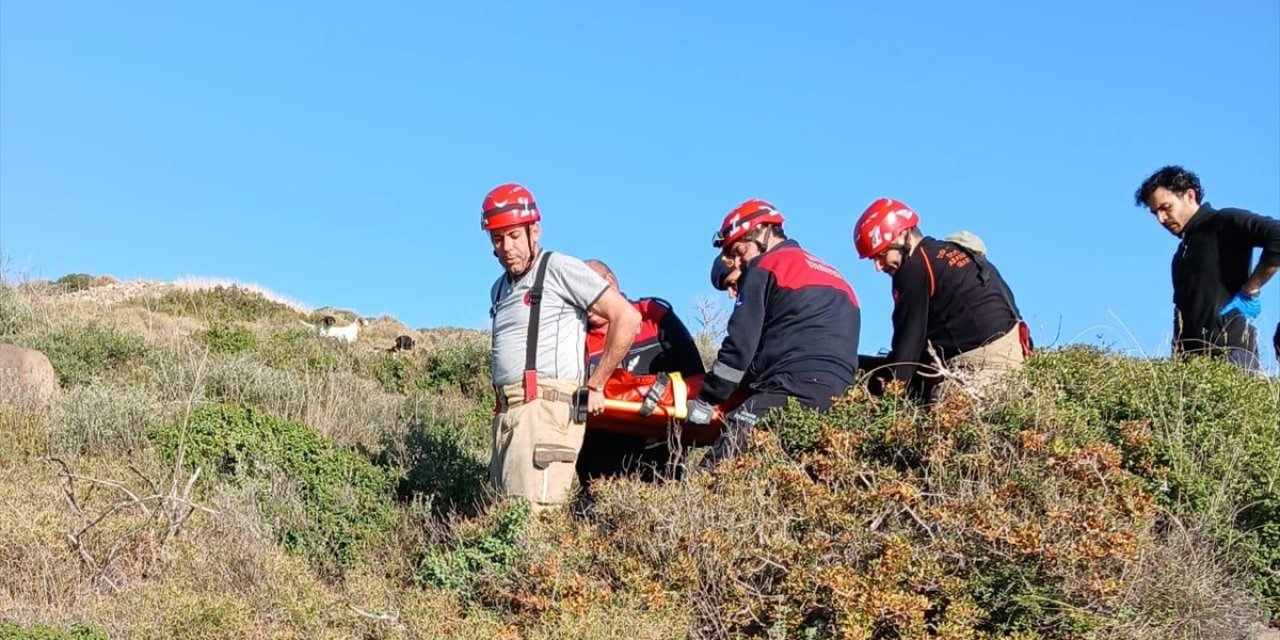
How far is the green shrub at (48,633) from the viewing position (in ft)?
14.7

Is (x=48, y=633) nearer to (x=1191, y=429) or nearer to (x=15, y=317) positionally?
(x=1191, y=429)

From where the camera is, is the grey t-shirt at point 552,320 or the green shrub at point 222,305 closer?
the grey t-shirt at point 552,320

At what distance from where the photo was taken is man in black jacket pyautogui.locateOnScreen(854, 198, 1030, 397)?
246 inches

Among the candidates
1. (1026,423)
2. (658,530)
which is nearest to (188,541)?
(658,530)

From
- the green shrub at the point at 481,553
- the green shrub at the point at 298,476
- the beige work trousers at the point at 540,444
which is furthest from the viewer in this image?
the green shrub at the point at 298,476

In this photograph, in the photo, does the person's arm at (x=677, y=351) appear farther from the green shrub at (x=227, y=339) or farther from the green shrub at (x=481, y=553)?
the green shrub at (x=227, y=339)

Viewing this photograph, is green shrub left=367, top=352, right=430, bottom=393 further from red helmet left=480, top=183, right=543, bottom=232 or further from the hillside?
red helmet left=480, top=183, right=543, bottom=232

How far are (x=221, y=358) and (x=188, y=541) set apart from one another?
18.0ft

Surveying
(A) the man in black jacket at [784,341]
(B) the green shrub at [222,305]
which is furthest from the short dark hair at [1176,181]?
(B) the green shrub at [222,305]

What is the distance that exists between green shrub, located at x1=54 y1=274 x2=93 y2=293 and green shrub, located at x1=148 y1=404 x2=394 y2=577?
1520cm

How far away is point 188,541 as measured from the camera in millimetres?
5715

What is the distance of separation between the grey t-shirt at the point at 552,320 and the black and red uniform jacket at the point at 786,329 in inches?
29.7

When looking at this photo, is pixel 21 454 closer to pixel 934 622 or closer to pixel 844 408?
pixel 844 408

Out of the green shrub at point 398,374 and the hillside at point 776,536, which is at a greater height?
the green shrub at point 398,374
